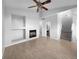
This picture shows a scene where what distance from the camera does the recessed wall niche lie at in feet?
18.9

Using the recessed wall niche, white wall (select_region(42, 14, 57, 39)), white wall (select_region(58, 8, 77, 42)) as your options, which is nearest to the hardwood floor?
the recessed wall niche

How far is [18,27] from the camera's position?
6.18 metres

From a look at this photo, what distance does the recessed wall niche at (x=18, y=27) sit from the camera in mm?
5750

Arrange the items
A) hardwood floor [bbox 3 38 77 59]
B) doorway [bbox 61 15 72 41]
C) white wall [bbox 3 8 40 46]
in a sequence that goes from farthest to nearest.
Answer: doorway [bbox 61 15 72 41] → white wall [bbox 3 8 40 46] → hardwood floor [bbox 3 38 77 59]

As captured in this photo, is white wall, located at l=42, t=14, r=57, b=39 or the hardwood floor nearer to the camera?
the hardwood floor

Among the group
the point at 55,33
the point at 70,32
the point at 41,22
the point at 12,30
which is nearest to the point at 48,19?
the point at 41,22

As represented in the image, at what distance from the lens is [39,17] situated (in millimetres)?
8438

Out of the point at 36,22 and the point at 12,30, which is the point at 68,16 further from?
the point at 12,30

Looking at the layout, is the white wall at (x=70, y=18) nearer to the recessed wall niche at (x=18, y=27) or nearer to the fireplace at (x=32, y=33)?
the fireplace at (x=32, y=33)

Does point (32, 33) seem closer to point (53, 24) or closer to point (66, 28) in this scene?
point (53, 24)

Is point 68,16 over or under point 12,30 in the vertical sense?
over

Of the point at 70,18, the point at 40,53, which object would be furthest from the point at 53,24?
the point at 40,53

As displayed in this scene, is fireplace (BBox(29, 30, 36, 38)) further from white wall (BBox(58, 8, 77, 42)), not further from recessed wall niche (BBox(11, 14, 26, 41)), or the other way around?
white wall (BBox(58, 8, 77, 42))

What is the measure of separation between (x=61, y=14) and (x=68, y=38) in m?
1.96
